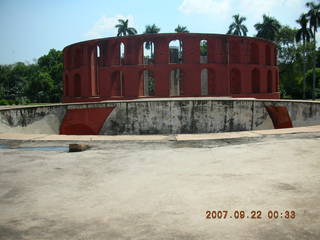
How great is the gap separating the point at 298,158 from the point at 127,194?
2.44m

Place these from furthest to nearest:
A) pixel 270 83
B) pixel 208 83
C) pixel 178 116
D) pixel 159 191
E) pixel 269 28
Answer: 1. pixel 269 28
2. pixel 270 83
3. pixel 208 83
4. pixel 178 116
5. pixel 159 191

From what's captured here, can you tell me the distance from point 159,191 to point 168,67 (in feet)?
73.6

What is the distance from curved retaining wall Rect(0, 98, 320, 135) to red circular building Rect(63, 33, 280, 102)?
11140 millimetres

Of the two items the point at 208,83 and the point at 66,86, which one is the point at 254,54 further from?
the point at 66,86

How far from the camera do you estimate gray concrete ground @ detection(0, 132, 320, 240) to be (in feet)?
7.70

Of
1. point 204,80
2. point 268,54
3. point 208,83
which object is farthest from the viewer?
Result: point 268,54

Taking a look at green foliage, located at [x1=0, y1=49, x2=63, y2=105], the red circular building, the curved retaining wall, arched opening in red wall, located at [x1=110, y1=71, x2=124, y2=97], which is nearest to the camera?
the curved retaining wall

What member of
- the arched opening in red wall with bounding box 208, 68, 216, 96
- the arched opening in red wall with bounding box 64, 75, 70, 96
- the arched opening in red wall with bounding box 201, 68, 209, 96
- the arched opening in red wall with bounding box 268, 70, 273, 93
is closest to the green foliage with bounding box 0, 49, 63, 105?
the arched opening in red wall with bounding box 64, 75, 70, 96

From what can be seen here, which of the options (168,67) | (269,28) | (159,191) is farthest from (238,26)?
(159,191)

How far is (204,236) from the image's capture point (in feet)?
7.32

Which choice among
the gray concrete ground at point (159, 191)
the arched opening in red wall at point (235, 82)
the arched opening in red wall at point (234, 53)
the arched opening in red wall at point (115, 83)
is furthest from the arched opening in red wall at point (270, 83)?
the gray concrete ground at point (159, 191)

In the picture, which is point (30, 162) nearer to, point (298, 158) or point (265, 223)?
point (265, 223)

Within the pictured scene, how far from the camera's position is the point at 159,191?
311cm

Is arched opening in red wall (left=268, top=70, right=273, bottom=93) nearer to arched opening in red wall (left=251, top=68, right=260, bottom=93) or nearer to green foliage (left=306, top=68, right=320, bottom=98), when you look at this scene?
arched opening in red wall (left=251, top=68, right=260, bottom=93)
